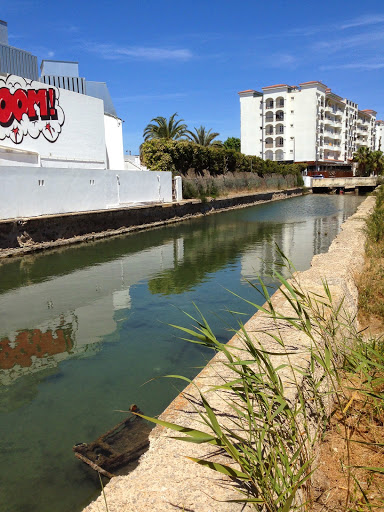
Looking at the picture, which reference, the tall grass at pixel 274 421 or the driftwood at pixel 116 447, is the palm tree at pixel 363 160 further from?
the driftwood at pixel 116 447

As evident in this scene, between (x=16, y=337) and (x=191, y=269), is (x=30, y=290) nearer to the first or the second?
(x=16, y=337)

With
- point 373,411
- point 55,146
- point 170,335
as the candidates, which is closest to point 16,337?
point 170,335

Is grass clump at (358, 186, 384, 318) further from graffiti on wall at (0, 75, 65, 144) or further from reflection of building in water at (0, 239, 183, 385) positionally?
graffiti on wall at (0, 75, 65, 144)

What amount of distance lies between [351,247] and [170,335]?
4.41m

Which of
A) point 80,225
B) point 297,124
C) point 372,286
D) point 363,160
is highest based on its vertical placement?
point 297,124

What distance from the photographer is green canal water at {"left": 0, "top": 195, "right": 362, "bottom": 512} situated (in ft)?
11.7

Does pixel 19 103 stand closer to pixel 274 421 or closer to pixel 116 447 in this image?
pixel 116 447

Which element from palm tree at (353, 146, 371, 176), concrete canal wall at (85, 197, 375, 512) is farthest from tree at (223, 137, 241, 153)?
concrete canal wall at (85, 197, 375, 512)

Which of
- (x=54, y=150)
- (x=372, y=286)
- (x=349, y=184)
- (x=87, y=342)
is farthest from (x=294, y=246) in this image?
(x=349, y=184)

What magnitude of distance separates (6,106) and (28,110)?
1.13 m

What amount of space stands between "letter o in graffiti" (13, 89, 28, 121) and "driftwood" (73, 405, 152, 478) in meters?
18.4

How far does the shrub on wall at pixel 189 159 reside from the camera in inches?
1191

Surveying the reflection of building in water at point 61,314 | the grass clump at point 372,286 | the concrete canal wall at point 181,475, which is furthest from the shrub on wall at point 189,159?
the concrete canal wall at point 181,475

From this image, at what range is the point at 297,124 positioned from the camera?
223 feet
